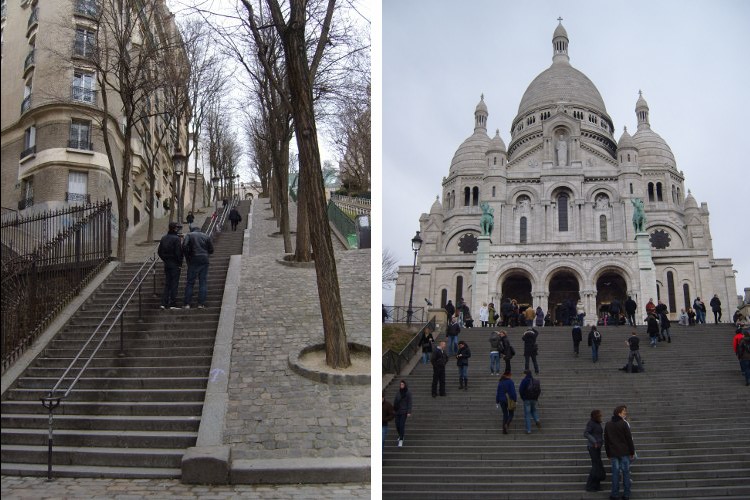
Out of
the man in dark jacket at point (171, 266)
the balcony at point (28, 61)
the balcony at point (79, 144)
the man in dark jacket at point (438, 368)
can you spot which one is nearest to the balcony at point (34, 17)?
the balcony at point (28, 61)

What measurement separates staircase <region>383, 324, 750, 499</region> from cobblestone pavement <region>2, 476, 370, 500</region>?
265 centimetres

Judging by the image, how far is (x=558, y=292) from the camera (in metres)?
39.5

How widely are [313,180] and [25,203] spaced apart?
325 cm

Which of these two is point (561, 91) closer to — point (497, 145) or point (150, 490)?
point (497, 145)

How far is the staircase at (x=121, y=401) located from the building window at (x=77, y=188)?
1.47m

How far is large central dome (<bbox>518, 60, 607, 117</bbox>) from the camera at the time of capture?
54.5 meters

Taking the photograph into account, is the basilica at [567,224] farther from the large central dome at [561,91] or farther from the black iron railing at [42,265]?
the black iron railing at [42,265]

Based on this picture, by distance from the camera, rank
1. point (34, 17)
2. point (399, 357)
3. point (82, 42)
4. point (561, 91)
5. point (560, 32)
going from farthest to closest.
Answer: point (560, 32), point (561, 91), point (399, 357), point (82, 42), point (34, 17)

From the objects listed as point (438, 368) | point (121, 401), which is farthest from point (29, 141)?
point (438, 368)

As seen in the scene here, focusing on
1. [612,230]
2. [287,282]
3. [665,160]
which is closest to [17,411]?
[287,282]

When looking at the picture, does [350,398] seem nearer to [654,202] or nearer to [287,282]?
[287,282]

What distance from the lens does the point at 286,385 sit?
8297 millimetres

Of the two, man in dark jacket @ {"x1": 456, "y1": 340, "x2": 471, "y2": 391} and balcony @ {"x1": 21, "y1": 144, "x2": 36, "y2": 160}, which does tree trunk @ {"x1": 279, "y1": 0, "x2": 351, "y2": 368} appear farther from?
man in dark jacket @ {"x1": 456, "y1": 340, "x2": 471, "y2": 391}

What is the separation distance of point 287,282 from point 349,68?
14.6ft
